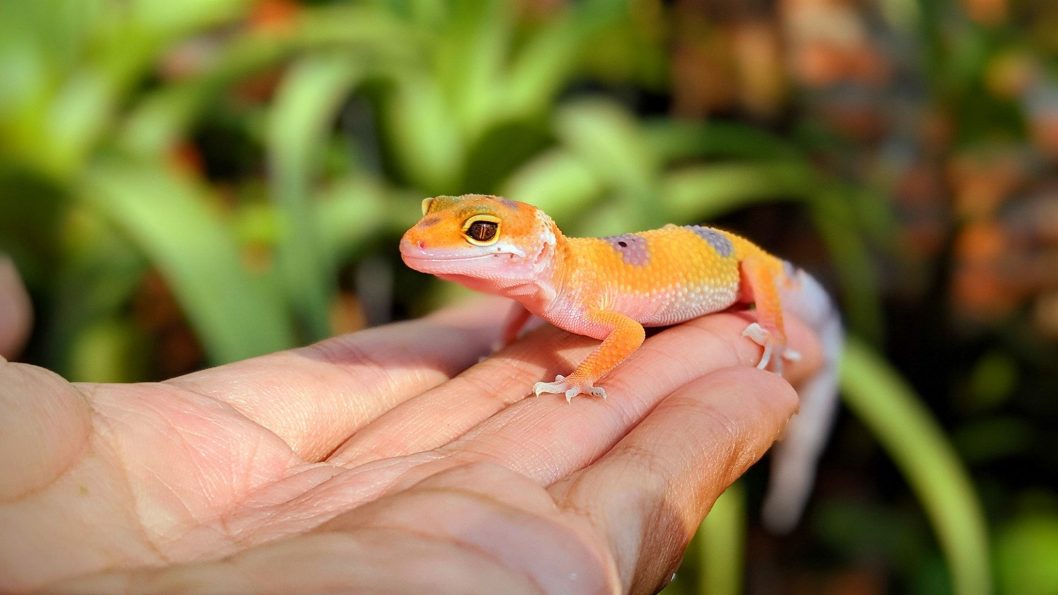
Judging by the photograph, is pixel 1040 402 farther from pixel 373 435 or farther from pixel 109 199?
pixel 109 199

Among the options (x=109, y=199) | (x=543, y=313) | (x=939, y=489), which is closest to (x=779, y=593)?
(x=939, y=489)

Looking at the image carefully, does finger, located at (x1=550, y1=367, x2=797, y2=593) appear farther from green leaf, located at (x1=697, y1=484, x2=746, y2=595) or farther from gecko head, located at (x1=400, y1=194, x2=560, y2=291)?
green leaf, located at (x1=697, y1=484, x2=746, y2=595)

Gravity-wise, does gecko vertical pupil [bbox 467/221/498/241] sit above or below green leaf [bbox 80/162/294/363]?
above

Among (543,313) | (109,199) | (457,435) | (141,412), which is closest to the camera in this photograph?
(141,412)

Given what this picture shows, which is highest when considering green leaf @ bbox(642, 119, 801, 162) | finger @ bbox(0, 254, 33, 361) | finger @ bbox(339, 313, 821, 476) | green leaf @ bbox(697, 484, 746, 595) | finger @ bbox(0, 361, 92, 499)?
finger @ bbox(0, 254, 33, 361)

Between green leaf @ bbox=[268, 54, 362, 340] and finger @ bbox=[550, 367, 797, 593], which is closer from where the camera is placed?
finger @ bbox=[550, 367, 797, 593]

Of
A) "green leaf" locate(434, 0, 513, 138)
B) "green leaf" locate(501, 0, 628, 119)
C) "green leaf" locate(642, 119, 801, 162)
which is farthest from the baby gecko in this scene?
"green leaf" locate(501, 0, 628, 119)
